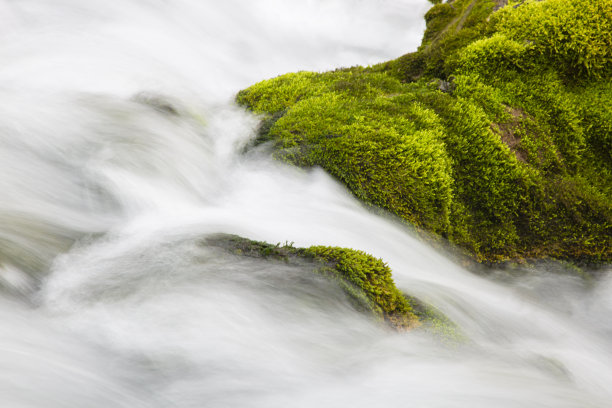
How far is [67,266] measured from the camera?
289cm

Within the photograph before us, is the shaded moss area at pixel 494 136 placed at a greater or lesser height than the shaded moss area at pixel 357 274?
greater

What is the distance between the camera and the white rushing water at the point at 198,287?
7.74ft

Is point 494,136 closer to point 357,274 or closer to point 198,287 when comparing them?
point 357,274

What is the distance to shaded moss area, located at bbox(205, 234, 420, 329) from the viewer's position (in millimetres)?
2715

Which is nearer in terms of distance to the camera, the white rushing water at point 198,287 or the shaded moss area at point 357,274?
the white rushing water at point 198,287

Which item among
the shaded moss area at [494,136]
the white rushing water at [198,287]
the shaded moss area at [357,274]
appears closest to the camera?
the white rushing water at [198,287]

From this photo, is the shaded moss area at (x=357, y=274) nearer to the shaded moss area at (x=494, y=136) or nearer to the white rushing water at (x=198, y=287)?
the white rushing water at (x=198, y=287)

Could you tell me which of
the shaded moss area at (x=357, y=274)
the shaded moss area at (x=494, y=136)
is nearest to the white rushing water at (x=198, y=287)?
the shaded moss area at (x=357, y=274)

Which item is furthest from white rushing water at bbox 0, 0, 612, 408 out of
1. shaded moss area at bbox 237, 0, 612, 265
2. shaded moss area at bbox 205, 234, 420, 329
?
shaded moss area at bbox 237, 0, 612, 265

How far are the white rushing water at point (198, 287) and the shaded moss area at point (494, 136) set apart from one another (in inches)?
12.5

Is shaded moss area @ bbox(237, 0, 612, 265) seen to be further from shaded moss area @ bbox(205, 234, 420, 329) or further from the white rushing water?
shaded moss area @ bbox(205, 234, 420, 329)

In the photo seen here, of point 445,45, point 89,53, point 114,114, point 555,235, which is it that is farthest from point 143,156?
point 555,235

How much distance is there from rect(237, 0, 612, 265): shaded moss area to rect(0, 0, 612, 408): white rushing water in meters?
0.32

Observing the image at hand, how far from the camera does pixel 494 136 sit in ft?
13.2
